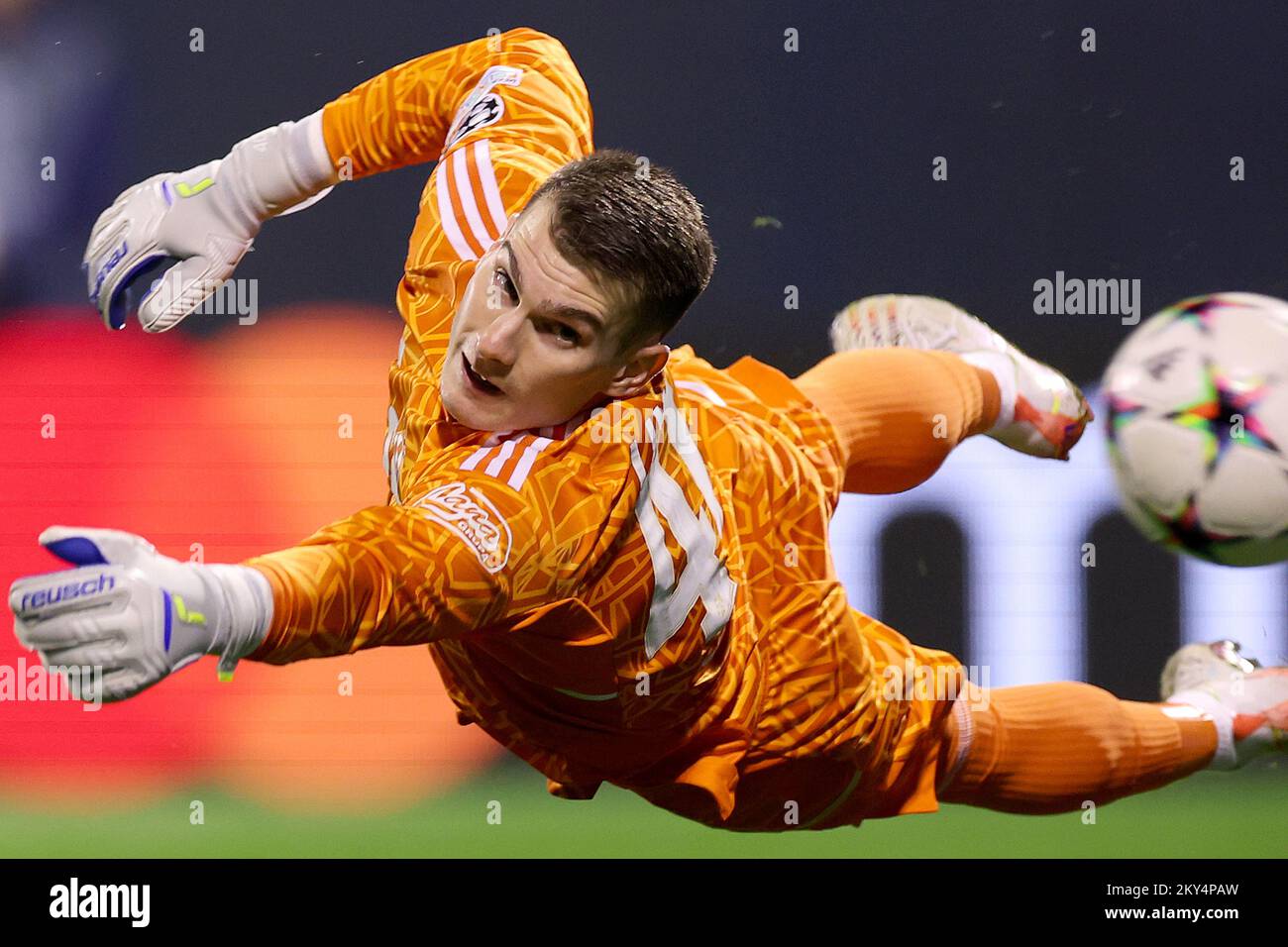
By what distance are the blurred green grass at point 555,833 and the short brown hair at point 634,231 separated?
5.02 feet

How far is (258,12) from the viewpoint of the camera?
2.95 m

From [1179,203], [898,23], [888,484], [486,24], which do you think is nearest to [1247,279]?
[1179,203]

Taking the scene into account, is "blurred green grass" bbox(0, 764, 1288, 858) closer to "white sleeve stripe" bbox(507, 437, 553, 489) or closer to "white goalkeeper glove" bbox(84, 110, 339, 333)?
"white goalkeeper glove" bbox(84, 110, 339, 333)

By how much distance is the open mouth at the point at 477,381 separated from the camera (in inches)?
61.6

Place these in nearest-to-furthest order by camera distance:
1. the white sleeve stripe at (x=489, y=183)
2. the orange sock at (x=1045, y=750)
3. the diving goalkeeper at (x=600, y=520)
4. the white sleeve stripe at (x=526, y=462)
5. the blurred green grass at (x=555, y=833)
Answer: the diving goalkeeper at (x=600, y=520) < the white sleeve stripe at (x=526, y=462) < the white sleeve stripe at (x=489, y=183) < the orange sock at (x=1045, y=750) < the blurred green grass at (x=555, y=833)

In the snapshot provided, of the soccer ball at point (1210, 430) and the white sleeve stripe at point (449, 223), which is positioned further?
the soccer ball at point (1210, 430)

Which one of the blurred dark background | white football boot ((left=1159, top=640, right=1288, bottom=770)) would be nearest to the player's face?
white football boot ((left=1159, top=640, right=1288, bottom=770))

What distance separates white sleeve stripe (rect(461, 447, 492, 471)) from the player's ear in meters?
0.15

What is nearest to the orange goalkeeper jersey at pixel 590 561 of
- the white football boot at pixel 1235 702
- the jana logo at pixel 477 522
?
the jana logo at pixel 477 522

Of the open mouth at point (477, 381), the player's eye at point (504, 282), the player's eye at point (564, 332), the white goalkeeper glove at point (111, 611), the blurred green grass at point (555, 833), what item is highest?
the player's eye at point (504, 282)

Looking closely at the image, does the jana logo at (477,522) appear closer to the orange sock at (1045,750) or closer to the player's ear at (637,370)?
the player's ear at (637,370)

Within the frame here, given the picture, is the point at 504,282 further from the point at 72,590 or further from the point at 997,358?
the point at 997,358

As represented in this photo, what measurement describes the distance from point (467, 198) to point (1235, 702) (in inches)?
58.6

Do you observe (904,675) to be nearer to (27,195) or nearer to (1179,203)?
(1179,203)
